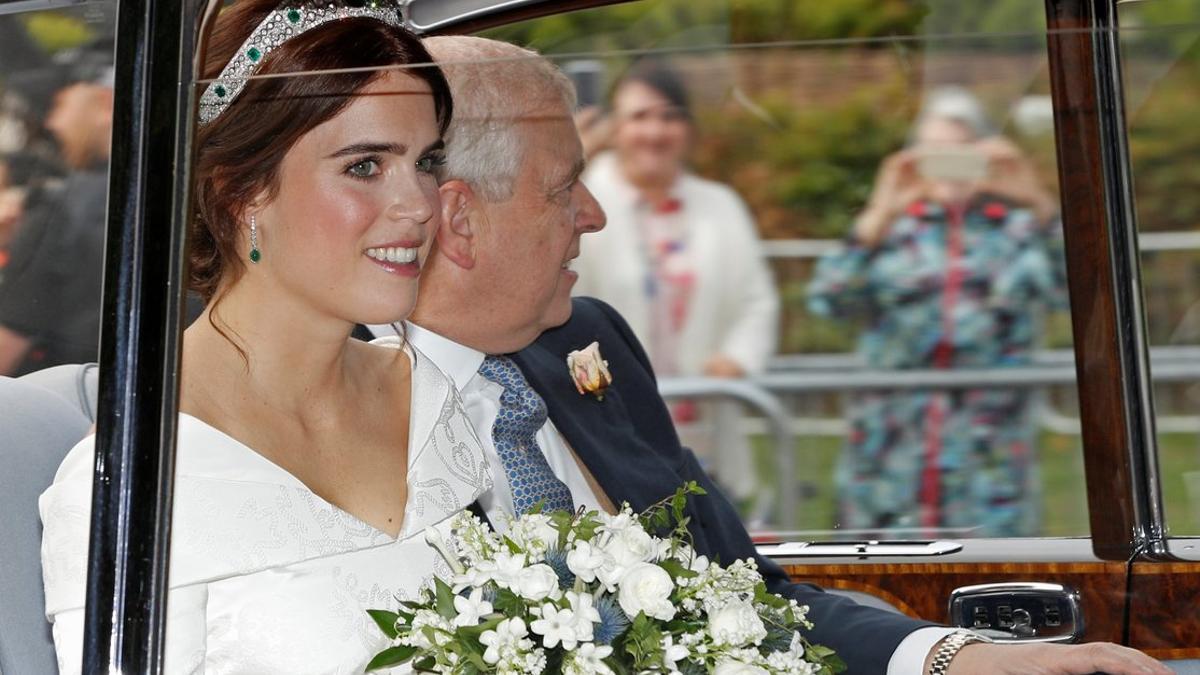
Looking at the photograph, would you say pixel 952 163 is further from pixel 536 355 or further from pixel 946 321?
pixel 946 321

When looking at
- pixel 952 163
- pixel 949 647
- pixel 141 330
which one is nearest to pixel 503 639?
pixel 141 330

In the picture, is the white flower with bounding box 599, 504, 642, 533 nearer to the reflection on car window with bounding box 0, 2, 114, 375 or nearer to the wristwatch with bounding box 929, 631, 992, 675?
the reflection on car window with bounding box 0, 2, 114, 375

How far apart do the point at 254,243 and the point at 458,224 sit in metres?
0.39

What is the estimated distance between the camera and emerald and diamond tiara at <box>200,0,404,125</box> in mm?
1535

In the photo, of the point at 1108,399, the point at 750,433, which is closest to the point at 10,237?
the point at 750,433

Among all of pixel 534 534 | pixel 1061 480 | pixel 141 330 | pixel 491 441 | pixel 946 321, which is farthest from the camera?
pixel 946 321

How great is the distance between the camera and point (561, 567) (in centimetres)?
151

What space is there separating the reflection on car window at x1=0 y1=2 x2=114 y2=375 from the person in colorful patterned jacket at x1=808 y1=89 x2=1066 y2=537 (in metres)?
1.03

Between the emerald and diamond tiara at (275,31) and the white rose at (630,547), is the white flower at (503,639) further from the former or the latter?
the emerald and diamond tiara at (275,31)

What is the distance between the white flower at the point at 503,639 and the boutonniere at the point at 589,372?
3.07 ft

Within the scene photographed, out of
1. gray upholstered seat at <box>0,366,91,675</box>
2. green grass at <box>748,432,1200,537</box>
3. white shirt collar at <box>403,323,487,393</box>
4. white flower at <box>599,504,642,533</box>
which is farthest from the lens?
green grass at <box>748,432,1200,537</box>

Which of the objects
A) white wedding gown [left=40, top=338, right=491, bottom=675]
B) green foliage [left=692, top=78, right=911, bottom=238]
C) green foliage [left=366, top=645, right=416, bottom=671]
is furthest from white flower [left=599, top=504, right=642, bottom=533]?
green foliage [left=692, top=78, right=911, bottom=238]

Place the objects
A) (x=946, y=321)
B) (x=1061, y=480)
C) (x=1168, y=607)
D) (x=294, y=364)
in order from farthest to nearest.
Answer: (x=946, y=321)
(x=1061, y=480)
(x=1168, y=607)
(x=294, y=364)

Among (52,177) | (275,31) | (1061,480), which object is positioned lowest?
(1061,480)
